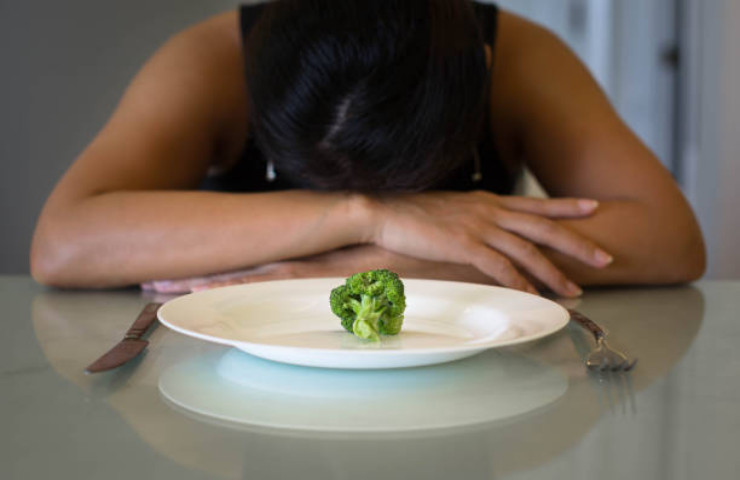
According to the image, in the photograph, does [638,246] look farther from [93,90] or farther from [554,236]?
[93,90]

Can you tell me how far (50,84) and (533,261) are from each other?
2.18m

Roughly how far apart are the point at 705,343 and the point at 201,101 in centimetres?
106

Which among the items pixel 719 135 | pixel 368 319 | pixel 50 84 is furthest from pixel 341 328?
pixel 719 135

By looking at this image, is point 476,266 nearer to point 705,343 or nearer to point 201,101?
point 705,343

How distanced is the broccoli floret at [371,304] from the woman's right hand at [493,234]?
41 cm

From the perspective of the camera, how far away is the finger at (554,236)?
1.16 m

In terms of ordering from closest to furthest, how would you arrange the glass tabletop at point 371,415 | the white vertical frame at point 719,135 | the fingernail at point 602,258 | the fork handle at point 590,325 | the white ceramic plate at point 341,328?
1. the glass tabletop at point 371,415
2. the white ceramic plate at point 341,328
3. the fork handle at point 590,325
4. the fingernail at point 602,258
5. the white vertical frame at point 719,135

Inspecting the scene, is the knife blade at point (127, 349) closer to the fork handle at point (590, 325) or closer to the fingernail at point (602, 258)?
the fork handle at point (590, 325)

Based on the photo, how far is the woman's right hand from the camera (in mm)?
1117

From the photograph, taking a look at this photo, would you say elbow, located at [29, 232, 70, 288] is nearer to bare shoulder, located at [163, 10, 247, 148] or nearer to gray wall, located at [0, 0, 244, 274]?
bare shoulder, located at [163, 10, 247, 148]

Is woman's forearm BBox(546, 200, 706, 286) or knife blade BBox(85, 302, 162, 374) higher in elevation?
knife blade BBox(85, 302, 162, 374)

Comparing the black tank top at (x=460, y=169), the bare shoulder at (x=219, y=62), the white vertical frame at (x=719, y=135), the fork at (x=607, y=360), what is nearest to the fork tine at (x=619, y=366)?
the fork at (x=607, y=360)

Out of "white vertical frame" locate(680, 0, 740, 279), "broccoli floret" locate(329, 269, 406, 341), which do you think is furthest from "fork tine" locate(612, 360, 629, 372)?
"white vertical frame" locate(680, 0, 740, 279)

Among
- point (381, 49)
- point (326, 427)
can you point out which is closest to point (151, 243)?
point (381, 49)
